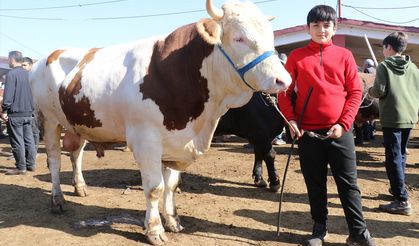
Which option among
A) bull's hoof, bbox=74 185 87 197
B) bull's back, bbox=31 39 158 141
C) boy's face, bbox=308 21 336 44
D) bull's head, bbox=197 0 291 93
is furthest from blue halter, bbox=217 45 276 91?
bull's hoof, bbox=74 185 87 197

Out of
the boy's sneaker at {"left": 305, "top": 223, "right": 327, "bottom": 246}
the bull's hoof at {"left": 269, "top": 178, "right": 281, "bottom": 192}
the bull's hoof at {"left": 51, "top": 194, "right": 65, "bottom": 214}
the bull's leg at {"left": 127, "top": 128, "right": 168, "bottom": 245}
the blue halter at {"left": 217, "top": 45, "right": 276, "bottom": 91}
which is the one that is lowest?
the bull's hoof at {"left": 269, "top": 178, "right": 281, "bottom": 192}

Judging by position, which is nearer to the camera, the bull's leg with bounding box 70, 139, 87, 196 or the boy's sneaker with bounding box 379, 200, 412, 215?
the boy's sneaker with bounding box 379, 200, 412, 215

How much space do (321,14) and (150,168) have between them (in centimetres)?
186

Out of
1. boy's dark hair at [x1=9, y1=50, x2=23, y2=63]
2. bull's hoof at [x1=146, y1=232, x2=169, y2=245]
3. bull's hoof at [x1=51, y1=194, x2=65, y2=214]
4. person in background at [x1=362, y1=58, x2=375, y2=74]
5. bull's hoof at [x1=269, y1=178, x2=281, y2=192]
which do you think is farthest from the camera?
person in background at [x1=362, y1=58, x2=375, y2=74]

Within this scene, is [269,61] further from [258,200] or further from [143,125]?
[258,200]

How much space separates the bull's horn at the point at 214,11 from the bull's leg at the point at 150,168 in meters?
1.07

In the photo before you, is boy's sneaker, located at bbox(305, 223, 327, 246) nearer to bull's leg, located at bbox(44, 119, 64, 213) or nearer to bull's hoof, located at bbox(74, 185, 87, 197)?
bull's leg, located at bbox(44, 119, 64, 213)

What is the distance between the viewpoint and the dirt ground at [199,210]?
12.1ft

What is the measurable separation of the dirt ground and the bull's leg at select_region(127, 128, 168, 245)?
14cm

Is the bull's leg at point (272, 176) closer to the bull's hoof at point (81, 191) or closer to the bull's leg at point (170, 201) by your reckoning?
the bull's leg at point (170, 201)

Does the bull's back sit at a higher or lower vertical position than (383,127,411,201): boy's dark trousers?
higher

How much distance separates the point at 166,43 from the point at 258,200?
2.37 metres

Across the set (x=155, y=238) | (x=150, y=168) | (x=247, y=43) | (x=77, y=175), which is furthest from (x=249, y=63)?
(x=77, y=175)

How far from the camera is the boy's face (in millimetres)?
3096
